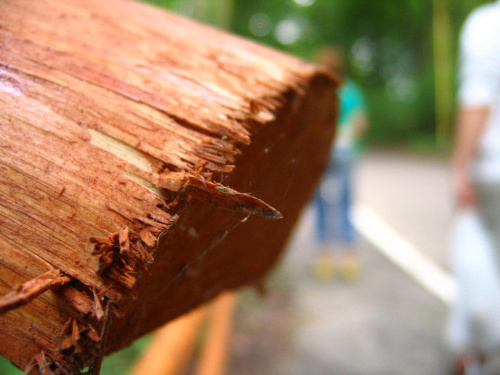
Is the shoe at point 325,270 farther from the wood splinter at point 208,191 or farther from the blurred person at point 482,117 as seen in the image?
the wood splinter at point 208,191

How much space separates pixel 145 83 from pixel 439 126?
579 inches

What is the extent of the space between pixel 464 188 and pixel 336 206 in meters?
2.24

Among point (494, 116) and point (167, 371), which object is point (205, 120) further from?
point (494, 116)

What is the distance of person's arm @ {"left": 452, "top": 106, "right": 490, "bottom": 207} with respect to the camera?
2047 millimetres

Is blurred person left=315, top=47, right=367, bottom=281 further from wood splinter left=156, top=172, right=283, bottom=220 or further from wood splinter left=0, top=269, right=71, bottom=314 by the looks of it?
wood splinter left=0, top=269, right=71, bottom=314

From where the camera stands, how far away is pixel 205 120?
0.68m

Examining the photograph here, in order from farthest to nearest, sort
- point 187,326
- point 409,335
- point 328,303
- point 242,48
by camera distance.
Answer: point 328,303, point 409,335, point 187,326, point 242,48

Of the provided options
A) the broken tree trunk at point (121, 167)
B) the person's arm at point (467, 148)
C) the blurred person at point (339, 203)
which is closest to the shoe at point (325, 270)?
the blurred person at point (339, 203)

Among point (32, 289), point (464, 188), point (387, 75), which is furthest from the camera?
point (387, 75)

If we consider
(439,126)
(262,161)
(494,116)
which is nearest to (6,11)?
(262,161)

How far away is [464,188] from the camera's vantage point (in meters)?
2.22

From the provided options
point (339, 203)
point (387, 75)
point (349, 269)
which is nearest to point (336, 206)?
point (339, 203)

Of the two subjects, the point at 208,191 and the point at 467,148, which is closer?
the point at 208,191

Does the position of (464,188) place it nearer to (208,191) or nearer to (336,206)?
(208,191)
